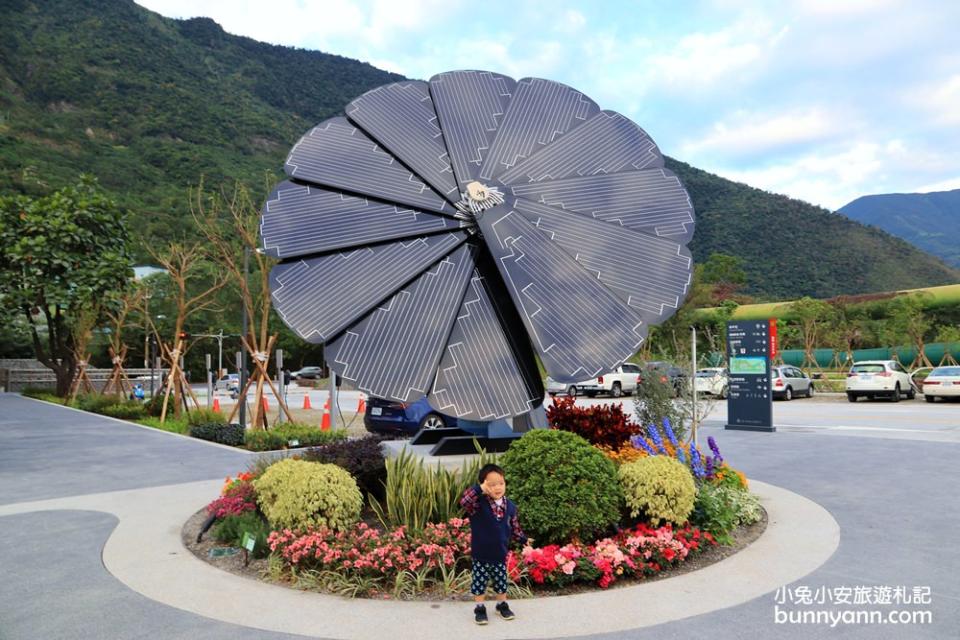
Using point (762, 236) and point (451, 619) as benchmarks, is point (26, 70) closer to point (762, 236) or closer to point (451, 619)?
point (762, 236)

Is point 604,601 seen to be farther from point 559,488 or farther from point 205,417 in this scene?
point 205,417

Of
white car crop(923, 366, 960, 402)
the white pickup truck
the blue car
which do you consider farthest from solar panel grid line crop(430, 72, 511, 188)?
the white pickup truck

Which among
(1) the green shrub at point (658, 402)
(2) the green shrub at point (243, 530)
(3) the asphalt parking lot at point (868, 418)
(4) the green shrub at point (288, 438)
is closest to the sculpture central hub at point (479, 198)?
(2) the green shrub at point (243, 530)

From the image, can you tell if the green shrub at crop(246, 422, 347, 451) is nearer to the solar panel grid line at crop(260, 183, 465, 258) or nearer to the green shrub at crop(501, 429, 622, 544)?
the solar panel grid line at crop(260, 183, 465, 258)

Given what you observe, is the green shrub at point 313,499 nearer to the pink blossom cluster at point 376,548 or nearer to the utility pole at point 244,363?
the pink blossom cluster at point 376,548

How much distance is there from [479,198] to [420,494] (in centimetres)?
333

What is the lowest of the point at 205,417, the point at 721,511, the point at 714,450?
the point at 205,417

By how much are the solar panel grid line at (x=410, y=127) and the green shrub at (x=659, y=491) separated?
376 cm

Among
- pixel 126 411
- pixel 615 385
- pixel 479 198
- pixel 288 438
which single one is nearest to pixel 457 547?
pixel 479 198

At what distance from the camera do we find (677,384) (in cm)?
1281

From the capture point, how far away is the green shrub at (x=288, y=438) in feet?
52.2

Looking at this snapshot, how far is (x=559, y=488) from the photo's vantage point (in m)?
6.52

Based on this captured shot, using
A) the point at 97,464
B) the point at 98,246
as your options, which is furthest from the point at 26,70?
the point at 97,464

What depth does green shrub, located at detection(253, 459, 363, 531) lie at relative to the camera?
268 inches
